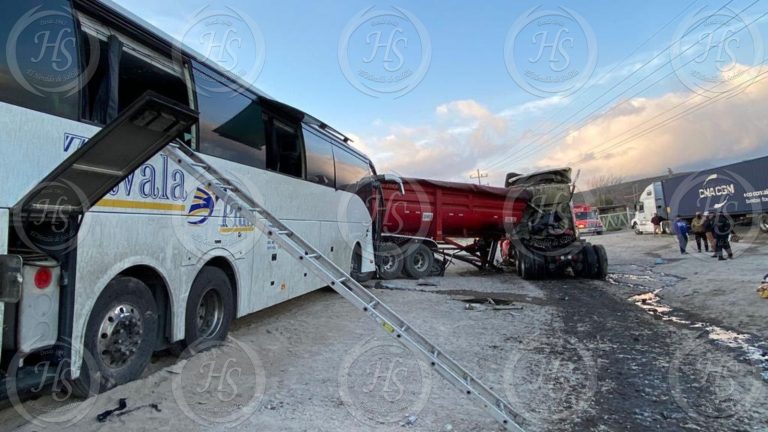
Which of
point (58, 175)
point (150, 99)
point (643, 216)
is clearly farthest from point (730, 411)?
point (643, 216)

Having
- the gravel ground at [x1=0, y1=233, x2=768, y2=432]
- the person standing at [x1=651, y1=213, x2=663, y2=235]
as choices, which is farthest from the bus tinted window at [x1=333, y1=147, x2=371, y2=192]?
the person standing at [x1=651, y1=213, x2=663, y2=235]

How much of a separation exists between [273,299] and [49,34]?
3.96 meters

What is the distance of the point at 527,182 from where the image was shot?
14516 mm

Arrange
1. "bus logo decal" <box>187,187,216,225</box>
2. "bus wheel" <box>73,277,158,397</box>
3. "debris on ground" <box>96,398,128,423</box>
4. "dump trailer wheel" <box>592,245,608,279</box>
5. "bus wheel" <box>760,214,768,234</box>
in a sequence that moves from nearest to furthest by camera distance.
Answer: "debris on ground" <box>96,398,128,423</box> → "bus wheel" <box>73,277,158,397</box> → "bus logo decal" <box>187,187,216,225</box> → "dump trailer wheel" <box>592,245,608,279</box> → "bus wheel" <box>760,214,768,234</box>

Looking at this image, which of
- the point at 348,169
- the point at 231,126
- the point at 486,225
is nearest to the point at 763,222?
the point at 486,225

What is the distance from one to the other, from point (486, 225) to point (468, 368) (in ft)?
32.5

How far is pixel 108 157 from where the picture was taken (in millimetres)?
2594

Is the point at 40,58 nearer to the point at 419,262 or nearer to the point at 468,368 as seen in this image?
the point at 468,368

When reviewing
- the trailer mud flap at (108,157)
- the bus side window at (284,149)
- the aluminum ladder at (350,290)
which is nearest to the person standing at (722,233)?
the bus side window at (284,149)

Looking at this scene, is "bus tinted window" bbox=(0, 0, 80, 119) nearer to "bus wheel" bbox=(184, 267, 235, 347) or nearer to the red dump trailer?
"bus wheel" bbox=(184, 267, 235, 347)

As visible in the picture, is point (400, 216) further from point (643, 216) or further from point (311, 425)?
point (643, 216)

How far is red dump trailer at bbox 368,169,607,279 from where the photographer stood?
12195 mm

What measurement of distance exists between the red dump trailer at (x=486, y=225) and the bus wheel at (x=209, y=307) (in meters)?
7.40

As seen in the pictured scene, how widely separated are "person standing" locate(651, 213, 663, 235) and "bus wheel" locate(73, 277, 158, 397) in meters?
30.7
